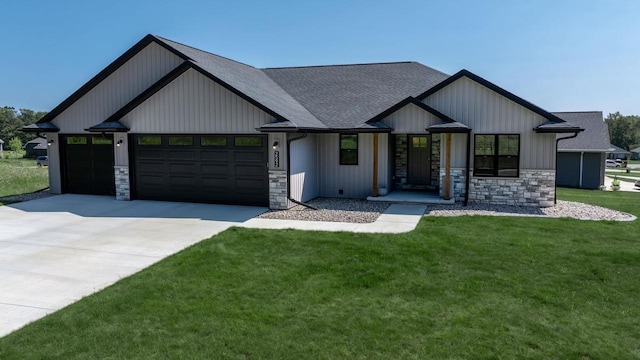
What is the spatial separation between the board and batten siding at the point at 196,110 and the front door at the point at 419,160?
5.98 meters

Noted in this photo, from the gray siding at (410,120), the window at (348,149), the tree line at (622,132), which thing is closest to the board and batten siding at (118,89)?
the window at (348,149)

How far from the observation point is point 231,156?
14297 mm

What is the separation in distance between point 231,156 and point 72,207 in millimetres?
5203

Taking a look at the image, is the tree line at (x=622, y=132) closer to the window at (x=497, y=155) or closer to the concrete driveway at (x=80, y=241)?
the window at (x=497, y=155)

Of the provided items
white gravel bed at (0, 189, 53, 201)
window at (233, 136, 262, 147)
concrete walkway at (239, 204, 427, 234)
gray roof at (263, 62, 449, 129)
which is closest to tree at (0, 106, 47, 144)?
white gravel bed at (0, 189, 53, 201)

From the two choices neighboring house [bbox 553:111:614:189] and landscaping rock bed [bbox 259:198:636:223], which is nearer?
landscaping rock bed [bbox 259:198:636:223]

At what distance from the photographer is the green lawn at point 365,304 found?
5.03m

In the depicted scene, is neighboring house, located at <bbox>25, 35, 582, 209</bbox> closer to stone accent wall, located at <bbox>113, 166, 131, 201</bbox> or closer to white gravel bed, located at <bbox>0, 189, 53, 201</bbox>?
stone accent wall, located at <bbox>113, 166, 131, 201</bbox>

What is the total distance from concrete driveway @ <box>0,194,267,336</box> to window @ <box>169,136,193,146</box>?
1969 millimetres

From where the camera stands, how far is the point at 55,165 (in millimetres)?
17031

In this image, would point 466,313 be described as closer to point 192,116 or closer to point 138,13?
point 192,116

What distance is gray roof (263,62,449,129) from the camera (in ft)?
55.3

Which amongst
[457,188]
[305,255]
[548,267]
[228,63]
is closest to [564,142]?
[457,188]

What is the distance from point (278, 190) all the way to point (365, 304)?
304 inches
